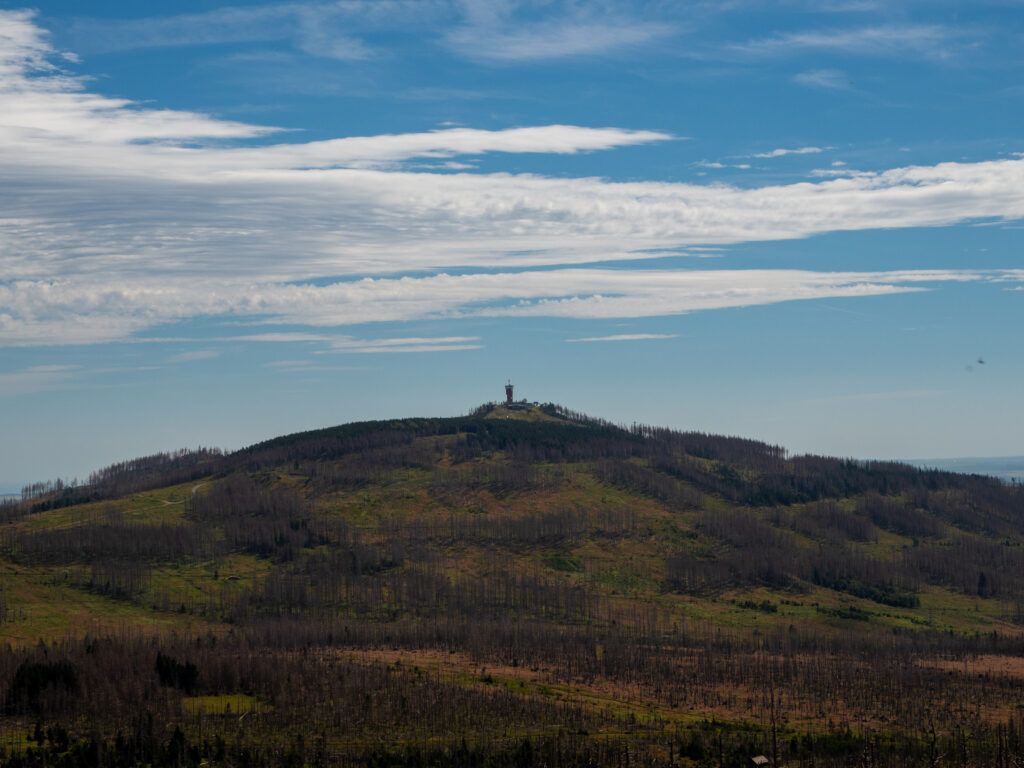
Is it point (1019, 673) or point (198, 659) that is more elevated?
point (198, 659)

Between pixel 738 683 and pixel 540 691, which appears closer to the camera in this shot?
pixel 540 691

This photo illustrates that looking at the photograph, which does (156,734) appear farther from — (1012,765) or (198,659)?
(1012,765)

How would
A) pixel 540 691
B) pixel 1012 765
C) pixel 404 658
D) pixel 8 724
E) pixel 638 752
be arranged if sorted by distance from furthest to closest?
pixel 404 658 < pixel 540 691 < pixel 8 724 < pixel 638 752 < pixel 1012 765

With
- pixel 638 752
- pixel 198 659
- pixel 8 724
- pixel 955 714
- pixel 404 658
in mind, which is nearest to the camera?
pixel 638 752

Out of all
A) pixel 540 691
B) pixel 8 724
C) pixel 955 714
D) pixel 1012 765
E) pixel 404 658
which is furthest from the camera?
pixel 404 658

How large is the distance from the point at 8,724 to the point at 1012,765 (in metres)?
118

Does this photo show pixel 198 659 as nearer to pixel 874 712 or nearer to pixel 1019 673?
pixel 874 712

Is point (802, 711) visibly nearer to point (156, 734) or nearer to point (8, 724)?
point (156, 734)

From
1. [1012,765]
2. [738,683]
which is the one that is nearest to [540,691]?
[738,683]

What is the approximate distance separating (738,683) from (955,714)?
3564cm

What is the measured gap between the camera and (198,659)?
173m

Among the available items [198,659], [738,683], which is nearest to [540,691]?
[738,683]

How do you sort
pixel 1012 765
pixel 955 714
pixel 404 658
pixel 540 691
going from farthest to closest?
pixel 404 658 < pixel 540 691 < pixel 955 714 < pixel 1012 765

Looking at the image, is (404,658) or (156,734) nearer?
(156,734)
